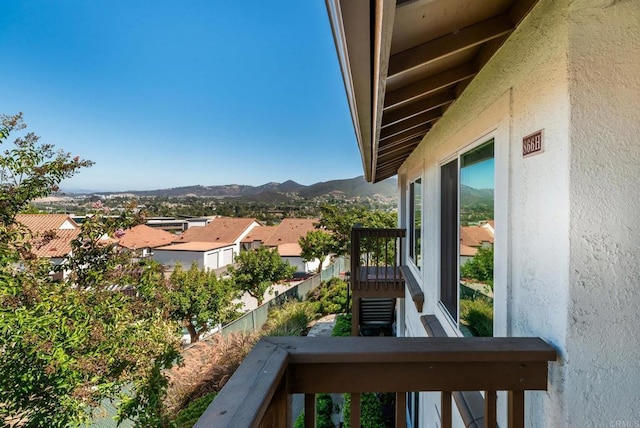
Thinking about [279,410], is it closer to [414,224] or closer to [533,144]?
[533,144]

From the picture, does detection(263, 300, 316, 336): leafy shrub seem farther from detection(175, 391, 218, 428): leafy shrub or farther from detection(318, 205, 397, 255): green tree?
detection(318, 205, 397, 255): green tree

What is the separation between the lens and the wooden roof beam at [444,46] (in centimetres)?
150

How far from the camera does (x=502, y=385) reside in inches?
47.6

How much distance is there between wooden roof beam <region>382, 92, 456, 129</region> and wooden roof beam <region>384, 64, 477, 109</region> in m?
0.43

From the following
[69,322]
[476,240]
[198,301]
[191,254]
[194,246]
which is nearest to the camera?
[476,240]

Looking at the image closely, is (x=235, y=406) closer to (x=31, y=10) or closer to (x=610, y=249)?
(x=610, y=249)

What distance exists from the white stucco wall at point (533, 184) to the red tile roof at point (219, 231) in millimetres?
33305

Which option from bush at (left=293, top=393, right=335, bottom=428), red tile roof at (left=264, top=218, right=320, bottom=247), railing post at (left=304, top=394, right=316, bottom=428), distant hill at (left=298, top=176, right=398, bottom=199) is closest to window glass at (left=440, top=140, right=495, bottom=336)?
railing post at (left=304, top=394, right=316, bottom=428)

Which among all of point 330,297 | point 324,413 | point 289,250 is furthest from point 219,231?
point 324,413

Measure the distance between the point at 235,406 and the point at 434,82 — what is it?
205cm

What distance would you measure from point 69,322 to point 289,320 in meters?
7.48

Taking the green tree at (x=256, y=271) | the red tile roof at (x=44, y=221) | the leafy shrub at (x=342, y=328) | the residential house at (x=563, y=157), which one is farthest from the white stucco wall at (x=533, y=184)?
the green tree at (x=256, y=271)

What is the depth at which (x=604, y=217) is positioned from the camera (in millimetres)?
1165

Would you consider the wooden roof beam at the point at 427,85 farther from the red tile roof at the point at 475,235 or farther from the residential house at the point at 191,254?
the residential house at the point at 191,254
